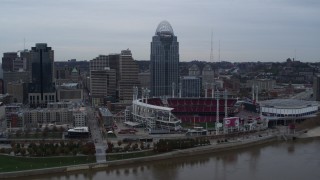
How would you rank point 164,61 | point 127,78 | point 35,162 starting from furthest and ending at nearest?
point 164,61 < point 127,78 < point 35,162

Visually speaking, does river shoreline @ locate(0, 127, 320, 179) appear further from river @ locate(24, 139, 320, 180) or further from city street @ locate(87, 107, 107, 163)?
city street @ locate(87, 107, 107, 163)

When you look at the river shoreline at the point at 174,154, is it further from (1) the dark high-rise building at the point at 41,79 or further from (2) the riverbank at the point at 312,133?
(1) the dark high-rise building at the point at 41,79

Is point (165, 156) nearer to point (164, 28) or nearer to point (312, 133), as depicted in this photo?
point (312, 133)

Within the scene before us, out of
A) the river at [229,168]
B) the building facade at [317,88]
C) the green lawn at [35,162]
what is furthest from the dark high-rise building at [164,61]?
the green lawn at [35,162]

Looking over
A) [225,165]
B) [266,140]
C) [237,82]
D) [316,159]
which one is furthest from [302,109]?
[237,82]

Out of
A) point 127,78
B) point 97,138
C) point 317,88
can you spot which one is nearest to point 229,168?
point 97,138

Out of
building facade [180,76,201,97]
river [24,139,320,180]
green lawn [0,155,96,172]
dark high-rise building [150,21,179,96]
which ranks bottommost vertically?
river [24,139,320,180]

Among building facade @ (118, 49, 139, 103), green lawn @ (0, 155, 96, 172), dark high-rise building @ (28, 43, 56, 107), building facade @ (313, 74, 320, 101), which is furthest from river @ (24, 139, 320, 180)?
dark high-rise building @ (28, 43, 56, 107)
